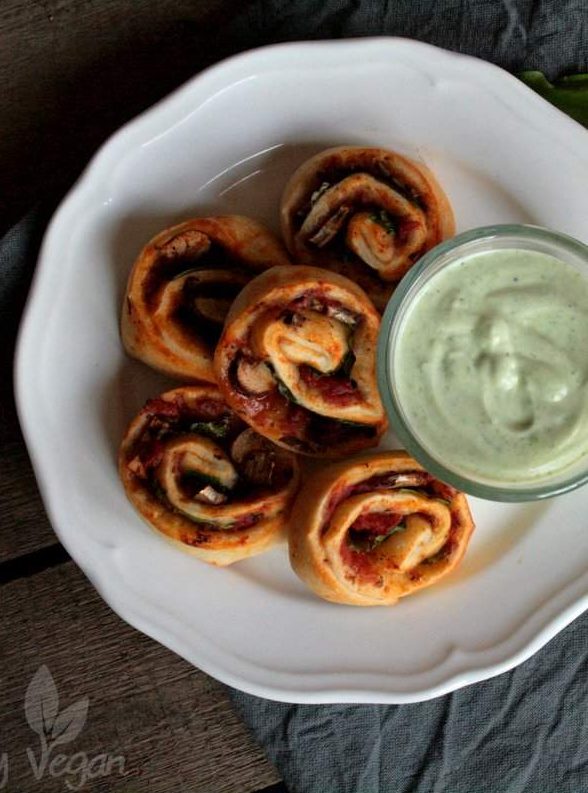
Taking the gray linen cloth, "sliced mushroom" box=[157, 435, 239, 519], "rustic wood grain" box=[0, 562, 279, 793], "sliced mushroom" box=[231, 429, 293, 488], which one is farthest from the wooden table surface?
A: "sliced mushroom" box=[231, 429, 293, 488]

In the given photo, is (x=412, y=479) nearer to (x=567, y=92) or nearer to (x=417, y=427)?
(x=417, y=427)

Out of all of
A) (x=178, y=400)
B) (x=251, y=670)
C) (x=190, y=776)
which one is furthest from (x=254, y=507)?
(x=190, y=776)

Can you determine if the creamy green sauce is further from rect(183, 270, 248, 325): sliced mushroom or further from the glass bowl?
rect(183, 270, 248, 325): sliced mushroom

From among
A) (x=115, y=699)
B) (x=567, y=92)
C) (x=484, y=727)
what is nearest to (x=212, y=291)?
(x=567, y=92)

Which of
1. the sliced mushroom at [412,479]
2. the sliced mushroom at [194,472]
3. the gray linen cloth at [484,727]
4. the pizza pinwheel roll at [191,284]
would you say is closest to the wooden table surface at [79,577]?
the gray linen cloth at [484,727]

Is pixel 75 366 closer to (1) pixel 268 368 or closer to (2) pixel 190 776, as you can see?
(1) pixel 268 368
